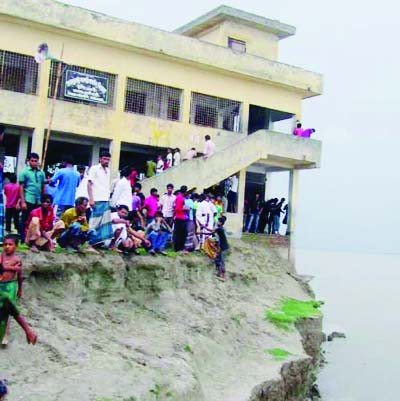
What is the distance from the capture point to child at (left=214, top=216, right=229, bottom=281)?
52.6 feet

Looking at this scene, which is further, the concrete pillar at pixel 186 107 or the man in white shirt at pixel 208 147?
the concrete pillar at pixel 186 107

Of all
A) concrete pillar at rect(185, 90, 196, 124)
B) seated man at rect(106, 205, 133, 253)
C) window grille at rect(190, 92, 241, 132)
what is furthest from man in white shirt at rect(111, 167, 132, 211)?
window grille at rect(190, 92, 241, 132)

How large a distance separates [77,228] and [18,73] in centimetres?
968

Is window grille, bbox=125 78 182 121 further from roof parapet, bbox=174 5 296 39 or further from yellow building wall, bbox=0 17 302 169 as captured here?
roof parapet, bbox=174 5 296 39

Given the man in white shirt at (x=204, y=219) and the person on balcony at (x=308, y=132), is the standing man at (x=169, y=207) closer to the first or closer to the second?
the man in white shirt at (x=204, y=219)

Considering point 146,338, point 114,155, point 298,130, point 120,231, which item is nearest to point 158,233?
point 120,231

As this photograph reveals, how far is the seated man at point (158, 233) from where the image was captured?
13867mm

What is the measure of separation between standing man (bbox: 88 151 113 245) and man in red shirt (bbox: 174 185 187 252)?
3.34 metres

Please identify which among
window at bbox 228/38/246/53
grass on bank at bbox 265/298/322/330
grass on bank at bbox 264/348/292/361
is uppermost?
window at bbox 228/38/246/53

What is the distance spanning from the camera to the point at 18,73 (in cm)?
1914

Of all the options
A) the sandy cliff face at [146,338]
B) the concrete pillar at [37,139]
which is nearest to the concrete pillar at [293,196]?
the sandy cliff face at [146,338]

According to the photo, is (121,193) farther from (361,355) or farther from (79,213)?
(361,355)

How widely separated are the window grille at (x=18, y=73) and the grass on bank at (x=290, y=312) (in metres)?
10.00

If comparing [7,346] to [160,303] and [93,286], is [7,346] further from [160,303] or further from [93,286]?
[160,303]
